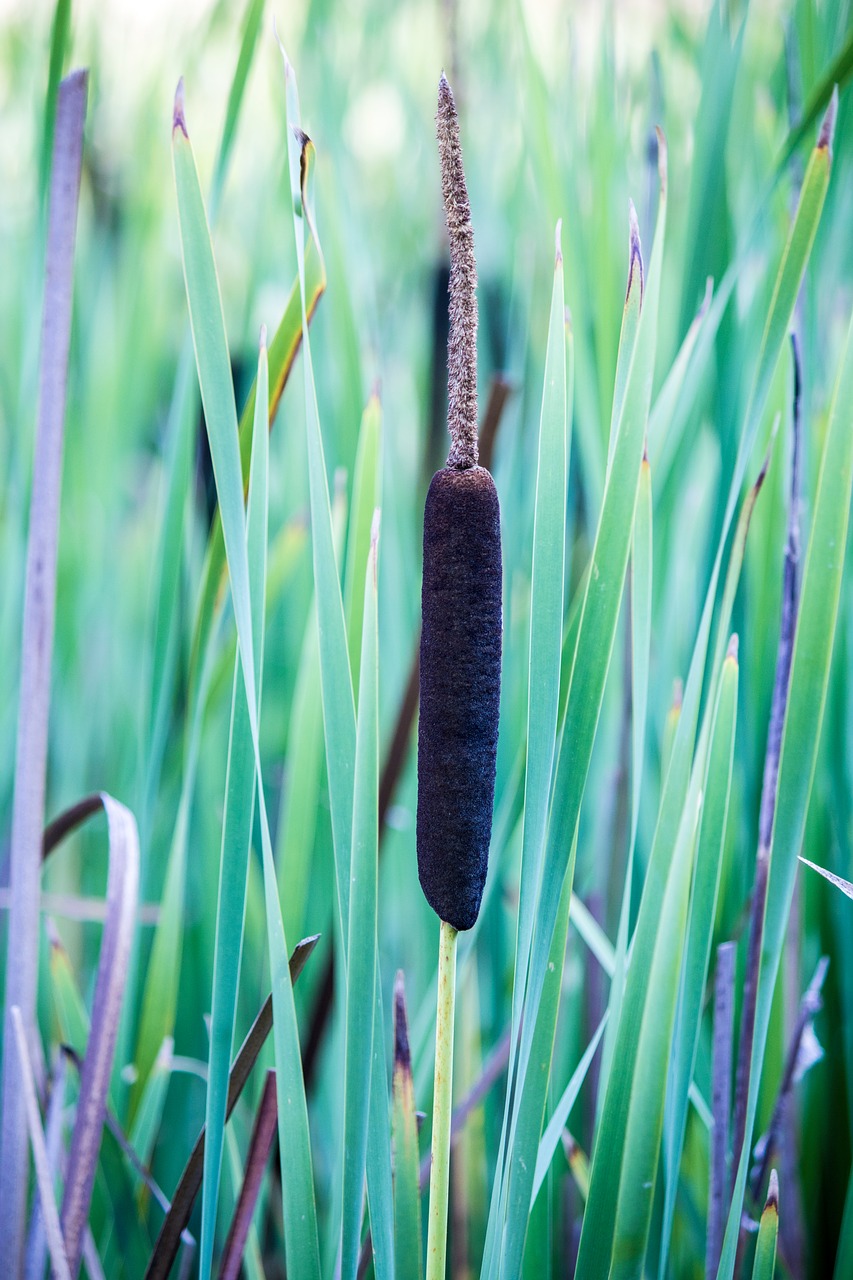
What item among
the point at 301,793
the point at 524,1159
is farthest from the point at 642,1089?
the point at 301,793

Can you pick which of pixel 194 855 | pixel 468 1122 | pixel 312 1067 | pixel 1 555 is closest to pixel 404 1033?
pixel 312 1067

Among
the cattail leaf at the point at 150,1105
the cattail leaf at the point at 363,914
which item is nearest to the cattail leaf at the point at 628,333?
the cattail leaf at the point at 363,914

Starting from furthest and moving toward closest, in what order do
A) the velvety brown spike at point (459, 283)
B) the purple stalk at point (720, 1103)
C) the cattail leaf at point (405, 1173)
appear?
the purple stalk at point (720, 1103)
the cattail leaf at point (405, 1173)
the velvety brown spike at point (459, 283)

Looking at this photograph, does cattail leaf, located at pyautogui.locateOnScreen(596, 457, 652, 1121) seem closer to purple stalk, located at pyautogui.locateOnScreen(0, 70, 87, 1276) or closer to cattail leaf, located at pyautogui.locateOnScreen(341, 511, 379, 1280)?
cattail leaf, located at pyautogui.locateOnScreen(341, 511, 379, 1280)

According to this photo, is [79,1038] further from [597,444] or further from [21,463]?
[597,444]

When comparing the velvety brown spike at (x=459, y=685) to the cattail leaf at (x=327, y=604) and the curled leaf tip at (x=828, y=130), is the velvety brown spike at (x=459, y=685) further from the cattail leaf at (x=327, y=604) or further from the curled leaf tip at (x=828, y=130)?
the curled leaf tip at (x=828, y=130)

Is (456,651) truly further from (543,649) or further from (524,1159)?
(524,1159)

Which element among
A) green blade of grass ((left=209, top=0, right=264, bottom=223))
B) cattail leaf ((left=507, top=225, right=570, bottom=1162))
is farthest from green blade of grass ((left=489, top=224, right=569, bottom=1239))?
green blade of grass ((left=209, top=0, right=264, bottom=223))
